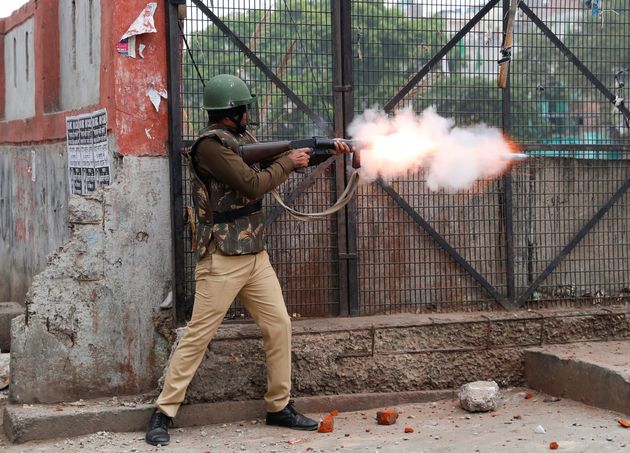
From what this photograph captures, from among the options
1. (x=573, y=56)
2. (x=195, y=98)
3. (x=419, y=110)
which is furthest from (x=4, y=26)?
(x=573, y=56)

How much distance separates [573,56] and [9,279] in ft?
20.9

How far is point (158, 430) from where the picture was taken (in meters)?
6.02

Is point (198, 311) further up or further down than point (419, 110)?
further down

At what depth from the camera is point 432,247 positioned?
7.15 meters

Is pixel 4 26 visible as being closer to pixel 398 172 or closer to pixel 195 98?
pixel 195 98

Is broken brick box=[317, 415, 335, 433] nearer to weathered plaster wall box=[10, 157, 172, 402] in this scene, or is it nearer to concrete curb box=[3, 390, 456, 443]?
concrete curb box=[3, 390, 456, 443]

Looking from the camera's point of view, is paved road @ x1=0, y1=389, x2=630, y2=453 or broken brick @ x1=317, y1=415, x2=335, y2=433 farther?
broken brick @ x1=317, y1=415, x2=335, y2=433

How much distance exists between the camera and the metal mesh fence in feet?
22.4

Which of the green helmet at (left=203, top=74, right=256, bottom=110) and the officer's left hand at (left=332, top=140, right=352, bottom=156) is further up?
the green helmet at (left=203, top=74, right=256, bottom=110)

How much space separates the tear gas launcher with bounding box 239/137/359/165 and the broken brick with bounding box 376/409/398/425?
1722mm

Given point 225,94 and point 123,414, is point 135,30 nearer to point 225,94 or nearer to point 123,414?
point 225,94

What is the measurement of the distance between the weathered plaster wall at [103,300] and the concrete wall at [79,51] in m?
1.02

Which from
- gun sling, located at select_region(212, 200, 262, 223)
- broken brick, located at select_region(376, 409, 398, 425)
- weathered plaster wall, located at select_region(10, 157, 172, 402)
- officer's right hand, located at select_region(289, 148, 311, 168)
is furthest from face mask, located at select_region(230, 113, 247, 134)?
broken brick, located at select_region(376, 409, 398, 425)

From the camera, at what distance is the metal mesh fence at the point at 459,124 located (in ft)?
22.4
